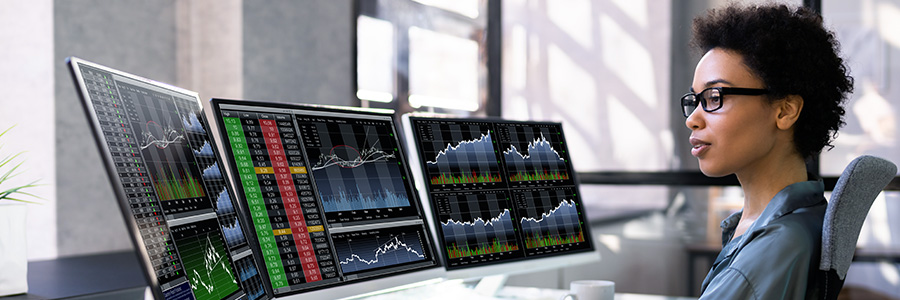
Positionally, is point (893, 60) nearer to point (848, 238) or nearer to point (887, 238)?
point (887, 238)

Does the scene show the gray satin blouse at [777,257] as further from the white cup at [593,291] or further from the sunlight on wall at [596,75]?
the sunlight on wall at [596,75]

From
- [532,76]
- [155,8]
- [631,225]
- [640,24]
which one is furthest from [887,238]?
[155,8]

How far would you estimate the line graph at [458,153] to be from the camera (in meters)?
1.56

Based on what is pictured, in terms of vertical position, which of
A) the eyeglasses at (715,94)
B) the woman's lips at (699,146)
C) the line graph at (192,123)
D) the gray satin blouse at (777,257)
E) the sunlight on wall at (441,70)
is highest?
the sunlight on wall at (441,70)

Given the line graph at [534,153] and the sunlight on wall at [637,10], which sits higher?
the sunlight on wall at [637,10]

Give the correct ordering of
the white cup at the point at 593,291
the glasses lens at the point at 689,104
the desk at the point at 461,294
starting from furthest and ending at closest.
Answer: the desk at the point at 461,294
the white cup at the point at 593,291
the glasses lens at the point at 689,104

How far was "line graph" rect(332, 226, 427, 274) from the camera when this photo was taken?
4.32 feet

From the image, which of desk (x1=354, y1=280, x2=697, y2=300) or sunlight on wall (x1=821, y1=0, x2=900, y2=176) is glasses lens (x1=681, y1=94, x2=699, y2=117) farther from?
sunlight on wall (x1=821, y1=0, x2=900, y2=176)

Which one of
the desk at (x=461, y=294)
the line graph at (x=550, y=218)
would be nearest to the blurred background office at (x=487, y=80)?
the desk at (x=461, y=294)

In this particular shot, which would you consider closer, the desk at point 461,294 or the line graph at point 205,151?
the line graph at point 205,151

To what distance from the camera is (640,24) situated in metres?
3.07

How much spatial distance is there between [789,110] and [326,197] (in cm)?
82

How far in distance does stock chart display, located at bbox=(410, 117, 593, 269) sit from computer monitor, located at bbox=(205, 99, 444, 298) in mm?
85

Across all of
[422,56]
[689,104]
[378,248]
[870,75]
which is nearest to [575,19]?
[422,56]
